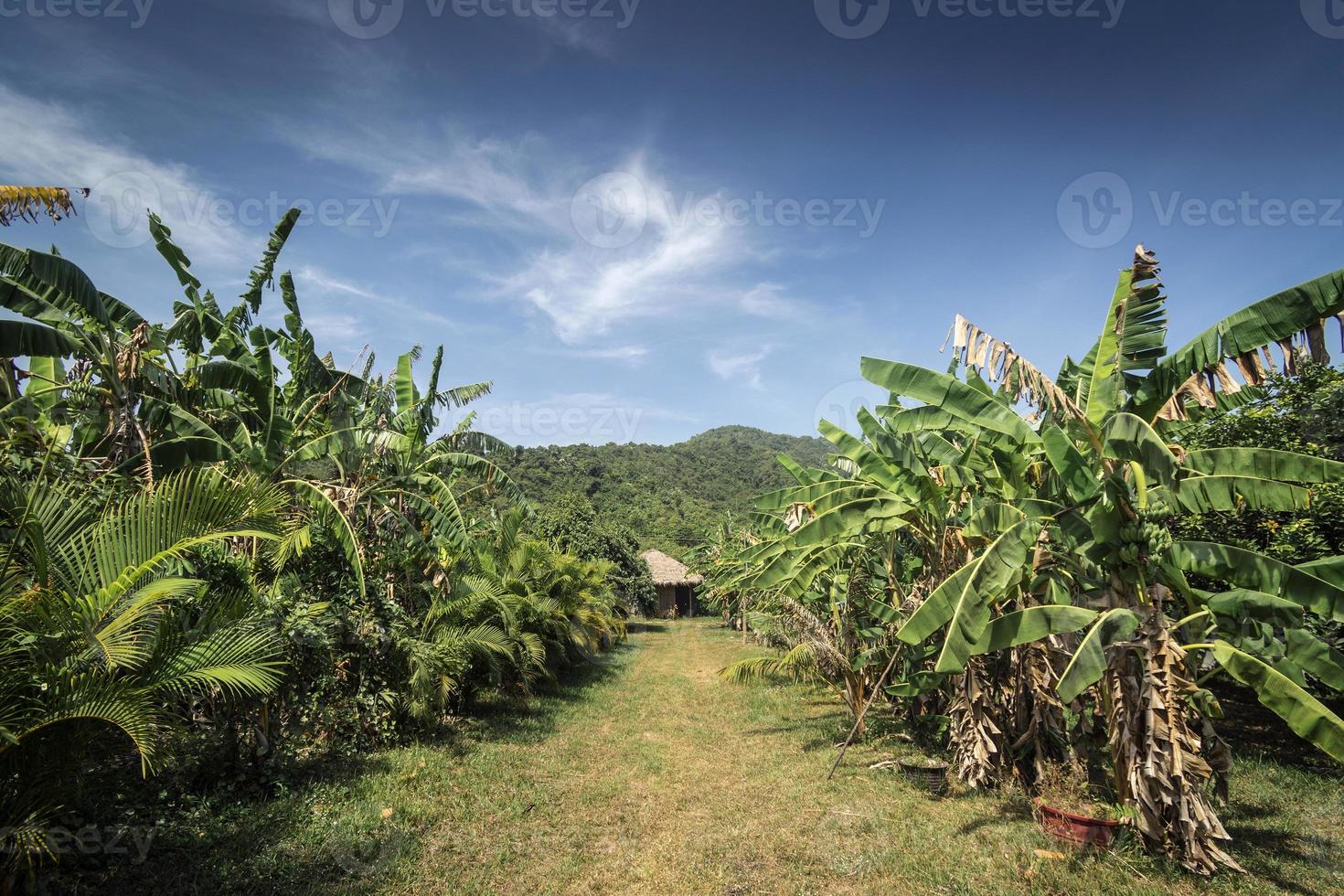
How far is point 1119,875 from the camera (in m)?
5.02

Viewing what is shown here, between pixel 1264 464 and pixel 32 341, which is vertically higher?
pixel 32 341

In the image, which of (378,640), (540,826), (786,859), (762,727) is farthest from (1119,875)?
(378,640)

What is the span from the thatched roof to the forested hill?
9.88 ft

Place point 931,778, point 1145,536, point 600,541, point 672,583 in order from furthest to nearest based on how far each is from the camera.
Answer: point 672,583 < point 600,541 < point 931,778 < point 1145,536

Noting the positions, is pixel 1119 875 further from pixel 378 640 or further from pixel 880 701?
pixel 378 640

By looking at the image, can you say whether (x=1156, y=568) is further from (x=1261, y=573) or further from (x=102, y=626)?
(x=102, y=626)

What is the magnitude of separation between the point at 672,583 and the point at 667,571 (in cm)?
86

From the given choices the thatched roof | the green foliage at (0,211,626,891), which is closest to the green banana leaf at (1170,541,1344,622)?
the green foliage at (0,211,626,891)

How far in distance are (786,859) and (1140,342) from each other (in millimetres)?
5521

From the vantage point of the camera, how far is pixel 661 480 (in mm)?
69188

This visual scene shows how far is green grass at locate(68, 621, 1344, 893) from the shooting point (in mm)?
4961

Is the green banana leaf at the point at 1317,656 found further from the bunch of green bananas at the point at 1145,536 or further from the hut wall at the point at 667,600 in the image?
the hut wall at the point at 667,600

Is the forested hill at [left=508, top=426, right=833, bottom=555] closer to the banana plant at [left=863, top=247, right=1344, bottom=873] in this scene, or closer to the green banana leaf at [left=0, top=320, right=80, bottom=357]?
the green banana leaf at [left=0, top=320, right=80, bottom=357]

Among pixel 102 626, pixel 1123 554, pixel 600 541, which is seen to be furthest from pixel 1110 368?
pixel 600 541
